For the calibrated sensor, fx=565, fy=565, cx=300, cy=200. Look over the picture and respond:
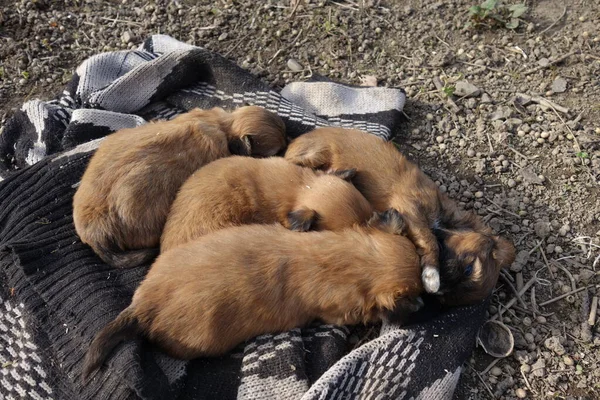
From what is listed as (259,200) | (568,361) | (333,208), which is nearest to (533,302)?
(568,361)

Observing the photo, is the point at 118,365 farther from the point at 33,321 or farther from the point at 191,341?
the point at 33,321

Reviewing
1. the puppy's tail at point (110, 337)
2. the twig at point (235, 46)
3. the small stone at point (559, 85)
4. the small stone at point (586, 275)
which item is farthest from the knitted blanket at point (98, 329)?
the small stone at point (559, 85)

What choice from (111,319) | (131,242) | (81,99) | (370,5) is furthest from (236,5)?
(111,319)

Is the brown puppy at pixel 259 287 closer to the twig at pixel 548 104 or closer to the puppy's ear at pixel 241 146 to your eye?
the puppy's ear at pixel 241 146

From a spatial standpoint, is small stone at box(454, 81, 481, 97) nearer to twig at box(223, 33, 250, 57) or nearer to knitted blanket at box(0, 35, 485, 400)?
knitted blanket at box(0, 35, 485, 400)

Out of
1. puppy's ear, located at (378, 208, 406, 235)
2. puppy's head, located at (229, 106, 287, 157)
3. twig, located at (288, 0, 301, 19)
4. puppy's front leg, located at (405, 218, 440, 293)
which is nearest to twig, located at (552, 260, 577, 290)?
puppy's front leg, located at (405, 218, 440, 293)

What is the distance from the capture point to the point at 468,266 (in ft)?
11.3

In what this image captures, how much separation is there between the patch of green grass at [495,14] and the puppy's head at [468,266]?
2.59 meters

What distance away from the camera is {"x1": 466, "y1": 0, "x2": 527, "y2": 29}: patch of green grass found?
522 centimetres

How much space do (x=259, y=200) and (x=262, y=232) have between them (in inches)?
17.3

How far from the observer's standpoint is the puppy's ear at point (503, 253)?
3578 mm

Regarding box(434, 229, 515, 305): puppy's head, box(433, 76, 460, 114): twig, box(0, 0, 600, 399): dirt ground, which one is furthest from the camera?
box(433, 76, 460, 114): twig

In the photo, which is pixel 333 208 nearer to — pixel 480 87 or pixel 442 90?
pixel 442 90

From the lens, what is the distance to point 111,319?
3.44 m
